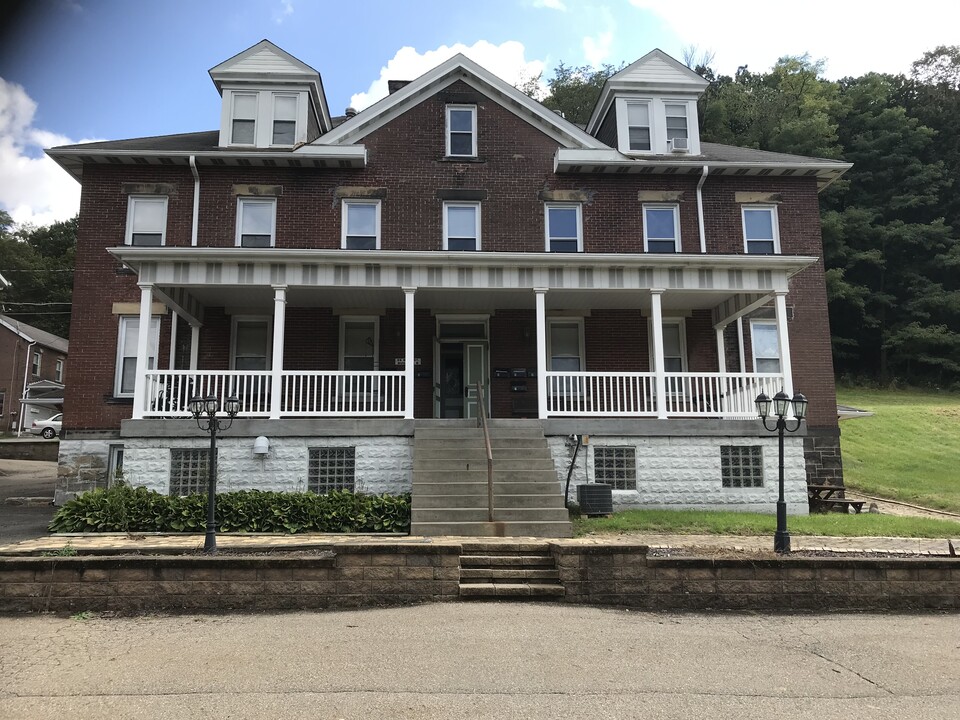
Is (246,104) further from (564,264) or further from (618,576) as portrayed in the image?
(618,576)

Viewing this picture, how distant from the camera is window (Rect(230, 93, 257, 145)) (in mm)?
17047

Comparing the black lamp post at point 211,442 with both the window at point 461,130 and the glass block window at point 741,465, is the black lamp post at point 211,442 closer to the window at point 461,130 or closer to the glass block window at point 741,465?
the glass block window at point 741,465

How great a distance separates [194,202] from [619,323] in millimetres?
10699

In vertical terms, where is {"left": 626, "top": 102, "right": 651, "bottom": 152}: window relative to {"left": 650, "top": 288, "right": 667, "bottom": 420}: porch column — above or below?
above

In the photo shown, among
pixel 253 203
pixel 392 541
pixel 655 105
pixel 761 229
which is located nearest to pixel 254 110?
pixel 253 203

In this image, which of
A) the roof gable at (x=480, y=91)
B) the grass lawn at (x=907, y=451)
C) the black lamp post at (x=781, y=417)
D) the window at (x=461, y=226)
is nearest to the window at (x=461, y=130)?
the roof gable at (x=480, y=91)

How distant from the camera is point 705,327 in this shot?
16.6 m

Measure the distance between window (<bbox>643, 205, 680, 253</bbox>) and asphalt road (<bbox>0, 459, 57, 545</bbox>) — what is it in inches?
560

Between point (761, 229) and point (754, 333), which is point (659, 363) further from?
point (761, 229)

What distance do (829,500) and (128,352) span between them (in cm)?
1620

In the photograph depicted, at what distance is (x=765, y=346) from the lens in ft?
55.2

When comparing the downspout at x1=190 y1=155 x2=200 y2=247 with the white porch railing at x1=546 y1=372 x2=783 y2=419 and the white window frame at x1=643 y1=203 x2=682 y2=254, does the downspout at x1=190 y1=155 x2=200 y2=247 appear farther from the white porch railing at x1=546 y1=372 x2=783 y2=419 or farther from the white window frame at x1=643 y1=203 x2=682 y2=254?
the white window frame at x1=643 y1=203 x2=682 y2=254

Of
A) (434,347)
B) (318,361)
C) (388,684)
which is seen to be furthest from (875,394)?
(388,684)

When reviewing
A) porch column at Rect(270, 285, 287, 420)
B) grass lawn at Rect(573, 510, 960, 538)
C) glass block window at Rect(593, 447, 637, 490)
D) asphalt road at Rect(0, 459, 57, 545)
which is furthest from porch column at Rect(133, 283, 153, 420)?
glass block window at Rect(593, 447, 637, 490)
